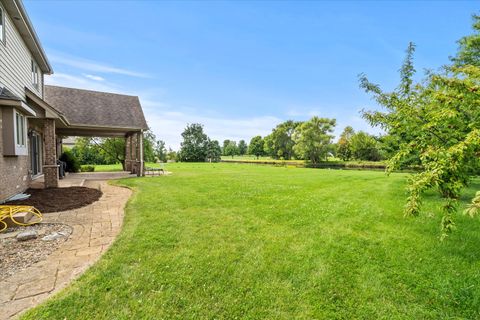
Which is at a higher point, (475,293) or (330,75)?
(330,75)

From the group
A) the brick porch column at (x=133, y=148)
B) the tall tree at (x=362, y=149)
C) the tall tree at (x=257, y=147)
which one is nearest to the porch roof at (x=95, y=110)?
the brick porch column at (x=133, y=148)

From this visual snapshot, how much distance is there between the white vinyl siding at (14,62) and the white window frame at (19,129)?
812 mm

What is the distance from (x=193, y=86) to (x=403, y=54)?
64.6ft

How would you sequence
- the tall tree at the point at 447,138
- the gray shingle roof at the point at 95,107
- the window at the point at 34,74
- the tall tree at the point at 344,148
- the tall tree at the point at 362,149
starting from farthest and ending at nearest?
the tall tree at the point at 344,148 < the tall tree at the point at 362,149 < the gray shingle roof at the point at 95,107 < the window at the point at 34,74 < the tall tree at the point at 447,138

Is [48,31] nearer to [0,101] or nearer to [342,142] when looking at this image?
[0,101]

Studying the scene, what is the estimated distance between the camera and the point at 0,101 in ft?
20.1

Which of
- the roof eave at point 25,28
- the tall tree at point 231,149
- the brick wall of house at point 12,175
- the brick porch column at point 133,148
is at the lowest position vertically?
the brick wall of house at point 12,175

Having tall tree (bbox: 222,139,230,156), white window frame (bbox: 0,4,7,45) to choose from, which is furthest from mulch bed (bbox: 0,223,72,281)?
tall tree (bbox: 222,139,230,156)

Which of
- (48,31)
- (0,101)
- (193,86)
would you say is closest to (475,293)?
(0,101)

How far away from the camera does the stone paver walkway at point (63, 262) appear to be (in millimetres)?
2652

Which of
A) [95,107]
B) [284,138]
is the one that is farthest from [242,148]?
[95,107]

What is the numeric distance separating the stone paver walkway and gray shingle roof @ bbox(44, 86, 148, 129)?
9004 mm

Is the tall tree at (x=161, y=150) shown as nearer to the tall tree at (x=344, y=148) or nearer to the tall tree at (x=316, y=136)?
the tall tree at (x=316, y=136)

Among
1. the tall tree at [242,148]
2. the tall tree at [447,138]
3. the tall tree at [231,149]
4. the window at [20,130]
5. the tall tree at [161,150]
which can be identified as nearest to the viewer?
the tall tree at [447,138]
